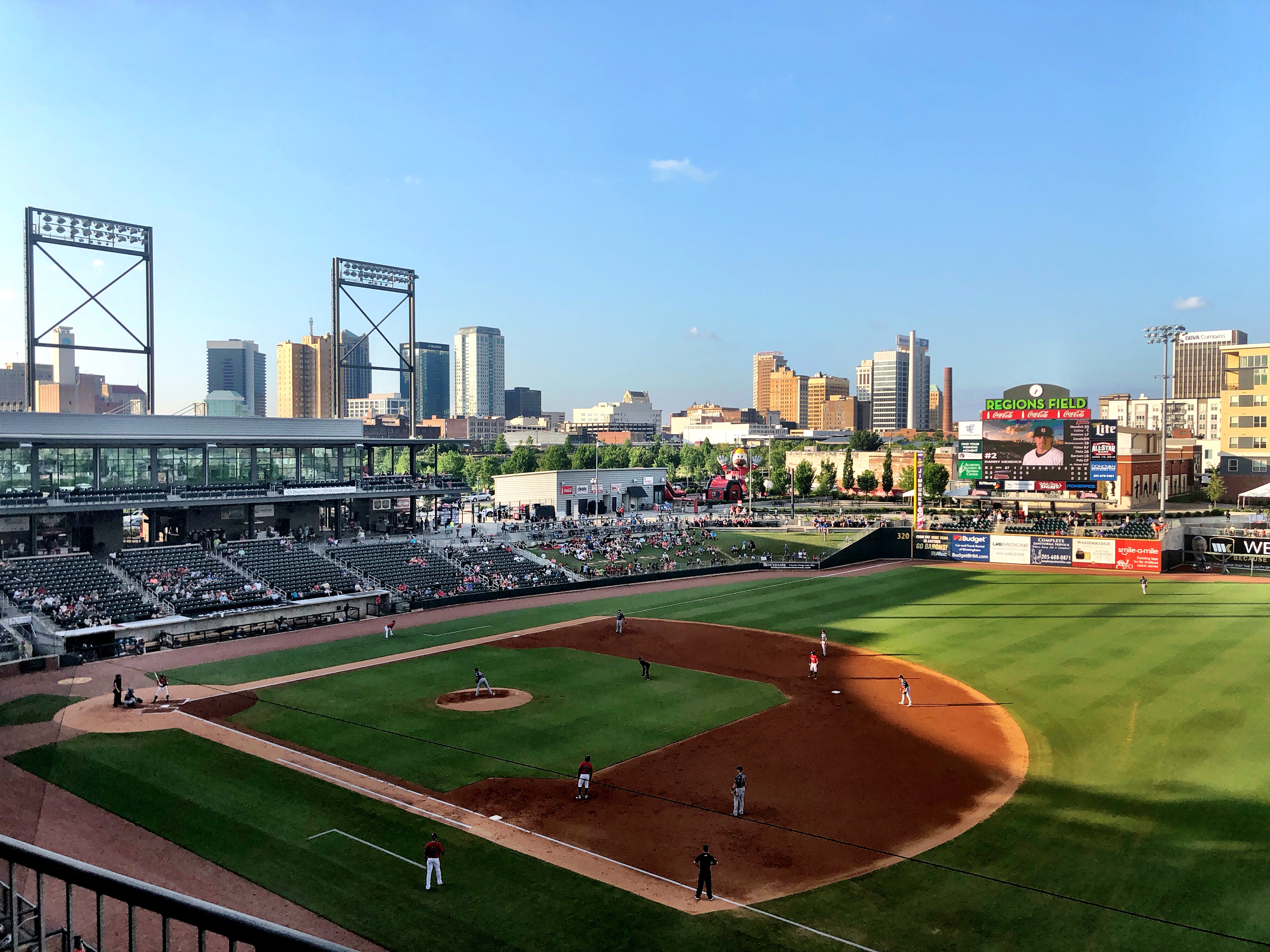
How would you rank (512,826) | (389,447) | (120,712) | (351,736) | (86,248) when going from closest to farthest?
(512,826) → (351,736) → (120,712) → (86,248) → (389,447)

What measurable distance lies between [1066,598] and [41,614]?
57.5 meters

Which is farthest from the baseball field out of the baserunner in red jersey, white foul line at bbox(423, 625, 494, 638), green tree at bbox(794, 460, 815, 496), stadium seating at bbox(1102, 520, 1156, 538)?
green tree at bbox(794, 460, 815, 496)

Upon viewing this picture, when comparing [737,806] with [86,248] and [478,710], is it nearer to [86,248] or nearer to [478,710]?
[478,710]

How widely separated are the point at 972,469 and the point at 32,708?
67292mm

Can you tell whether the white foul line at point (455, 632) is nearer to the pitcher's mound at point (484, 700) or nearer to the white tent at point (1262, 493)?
the pitcher's mound at point (484, 700)

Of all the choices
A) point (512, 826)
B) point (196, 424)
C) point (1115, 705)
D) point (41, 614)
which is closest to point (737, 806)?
point (512, 826)

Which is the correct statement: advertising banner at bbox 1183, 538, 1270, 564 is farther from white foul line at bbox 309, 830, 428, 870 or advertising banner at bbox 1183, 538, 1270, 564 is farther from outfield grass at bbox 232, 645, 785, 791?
white foul line at bbox 309, 830, 428, 870

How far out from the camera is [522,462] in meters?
143

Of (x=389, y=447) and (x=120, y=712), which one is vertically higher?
(x=389, y=447)

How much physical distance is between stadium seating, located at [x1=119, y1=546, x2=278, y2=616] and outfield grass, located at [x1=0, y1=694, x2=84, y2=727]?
560 inches

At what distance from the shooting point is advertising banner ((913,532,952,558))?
254ft

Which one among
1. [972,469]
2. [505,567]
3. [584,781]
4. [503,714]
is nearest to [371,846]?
[584,781]

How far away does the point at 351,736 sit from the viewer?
30.2 m

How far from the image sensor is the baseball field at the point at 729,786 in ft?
61.6
